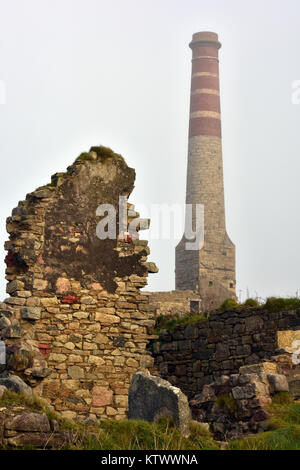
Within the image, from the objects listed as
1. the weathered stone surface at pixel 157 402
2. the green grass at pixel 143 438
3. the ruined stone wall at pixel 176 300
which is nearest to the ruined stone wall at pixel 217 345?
the weathered stone surface at pixel 157 402

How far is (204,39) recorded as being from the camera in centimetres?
5325

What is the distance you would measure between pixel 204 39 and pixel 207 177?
27.7 ft

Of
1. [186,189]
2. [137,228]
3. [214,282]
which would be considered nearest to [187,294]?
[214,282]

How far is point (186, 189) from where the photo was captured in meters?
52.7

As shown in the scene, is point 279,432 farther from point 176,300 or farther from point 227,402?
point 176,300

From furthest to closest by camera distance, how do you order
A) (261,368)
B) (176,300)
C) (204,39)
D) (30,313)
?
(204,39) < (176,300) < (30,313) < (261,368)

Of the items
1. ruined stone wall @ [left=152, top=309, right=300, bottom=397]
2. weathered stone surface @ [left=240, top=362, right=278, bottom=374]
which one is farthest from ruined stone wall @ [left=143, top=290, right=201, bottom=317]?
weathered stone surface @ [left=240, top=362, right=278, bottom=374]

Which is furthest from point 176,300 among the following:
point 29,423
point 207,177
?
point 29,423

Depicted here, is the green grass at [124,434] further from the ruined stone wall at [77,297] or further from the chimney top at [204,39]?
the chimney top at [204,39]

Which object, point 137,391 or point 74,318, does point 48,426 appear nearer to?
point 137,391

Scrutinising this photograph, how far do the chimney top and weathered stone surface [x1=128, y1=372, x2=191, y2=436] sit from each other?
45.3 meters

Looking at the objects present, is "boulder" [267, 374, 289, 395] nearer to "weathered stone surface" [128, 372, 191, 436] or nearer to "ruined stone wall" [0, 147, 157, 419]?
"weathered stone surface" [128, 372, 191, 436]

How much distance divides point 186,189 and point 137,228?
38483mm

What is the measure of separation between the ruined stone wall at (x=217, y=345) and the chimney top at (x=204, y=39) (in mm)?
40051
